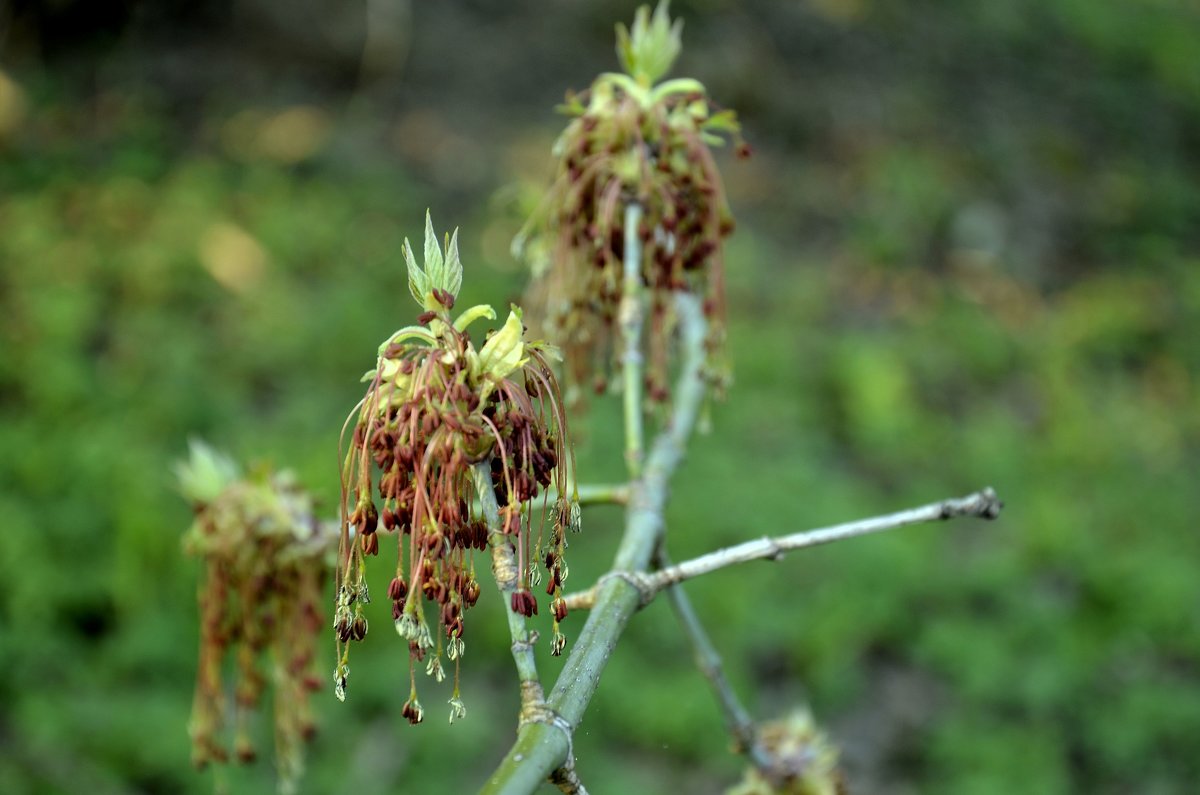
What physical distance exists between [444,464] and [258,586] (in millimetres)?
755

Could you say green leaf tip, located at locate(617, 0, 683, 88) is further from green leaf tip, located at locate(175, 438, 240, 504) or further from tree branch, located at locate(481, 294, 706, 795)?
green leaf tip, located at locate(175, 438, 240, 504)

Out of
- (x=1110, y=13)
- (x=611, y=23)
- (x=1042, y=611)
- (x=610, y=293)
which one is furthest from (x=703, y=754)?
(x=1110, y=13)

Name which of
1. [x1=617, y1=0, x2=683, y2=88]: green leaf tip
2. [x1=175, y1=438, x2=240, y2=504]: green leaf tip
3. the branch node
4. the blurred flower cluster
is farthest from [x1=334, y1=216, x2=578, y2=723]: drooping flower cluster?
the blurred flower cluster

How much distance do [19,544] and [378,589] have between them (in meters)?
1.25

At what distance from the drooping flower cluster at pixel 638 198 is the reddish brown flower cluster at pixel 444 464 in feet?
1.60

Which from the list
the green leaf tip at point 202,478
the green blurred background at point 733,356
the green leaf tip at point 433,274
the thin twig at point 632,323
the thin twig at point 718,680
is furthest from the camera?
the green blurred background at point 733,356

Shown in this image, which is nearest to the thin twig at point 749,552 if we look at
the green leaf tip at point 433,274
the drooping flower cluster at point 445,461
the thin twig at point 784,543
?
the thin twig at point 784,543

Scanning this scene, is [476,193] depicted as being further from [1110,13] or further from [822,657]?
[1110,13]

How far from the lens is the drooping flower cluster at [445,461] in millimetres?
932

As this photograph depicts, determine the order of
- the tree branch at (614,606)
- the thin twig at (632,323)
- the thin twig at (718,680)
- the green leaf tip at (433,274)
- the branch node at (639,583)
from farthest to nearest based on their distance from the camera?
the thin twig at (718,680)
the thin twig at (632,323)
the branch node at (639,583)
the green leaf tip at (433,274)
the tree branch at (614,606)

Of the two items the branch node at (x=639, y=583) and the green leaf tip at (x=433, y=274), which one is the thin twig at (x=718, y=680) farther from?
the green leaf tip at (x=433, y=274)

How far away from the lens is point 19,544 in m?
4.03

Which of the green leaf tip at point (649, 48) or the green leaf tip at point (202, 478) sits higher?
the green leaf tip at point (649, 48)

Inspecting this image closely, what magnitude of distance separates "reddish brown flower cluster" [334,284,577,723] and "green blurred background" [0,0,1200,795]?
2.13 m
